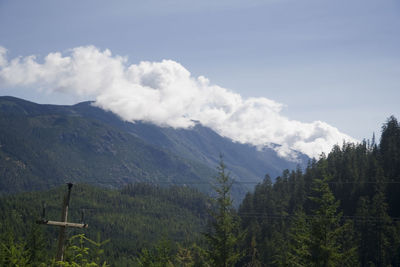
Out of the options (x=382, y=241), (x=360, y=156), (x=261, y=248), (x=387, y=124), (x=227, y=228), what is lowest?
(x=261, y=248)

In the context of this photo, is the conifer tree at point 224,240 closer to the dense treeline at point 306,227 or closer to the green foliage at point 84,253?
the dense treeline at point 306,227

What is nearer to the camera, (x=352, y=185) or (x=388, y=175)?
(x=388, y=175)

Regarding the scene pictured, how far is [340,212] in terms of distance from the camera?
1454 inches

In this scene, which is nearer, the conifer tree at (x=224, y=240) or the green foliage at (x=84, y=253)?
the green foliage at (x=84, y=253)

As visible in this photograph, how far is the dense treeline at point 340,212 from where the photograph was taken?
28453 millimetres

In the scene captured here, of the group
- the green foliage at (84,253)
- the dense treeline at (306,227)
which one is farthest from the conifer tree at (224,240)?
the green foliage at (84,253)

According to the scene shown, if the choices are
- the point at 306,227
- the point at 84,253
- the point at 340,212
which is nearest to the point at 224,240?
the point at 306,227

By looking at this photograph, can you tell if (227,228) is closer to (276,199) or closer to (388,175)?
(388,175)

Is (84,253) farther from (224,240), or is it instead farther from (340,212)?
(340,212)

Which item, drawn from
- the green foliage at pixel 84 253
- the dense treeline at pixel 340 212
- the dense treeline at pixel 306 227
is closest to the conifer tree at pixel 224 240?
the dense treeline at pixel 306 227

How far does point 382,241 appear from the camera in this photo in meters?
78.8

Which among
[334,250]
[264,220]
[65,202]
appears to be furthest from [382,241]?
[65,202]

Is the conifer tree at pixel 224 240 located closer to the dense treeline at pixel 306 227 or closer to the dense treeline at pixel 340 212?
the dense treeline at pixel 306 227

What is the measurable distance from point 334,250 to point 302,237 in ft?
8.66
